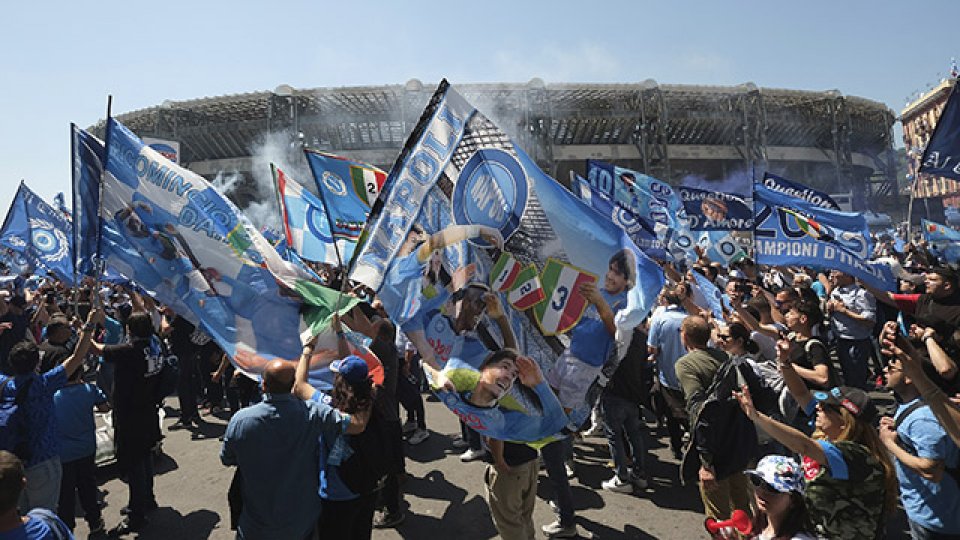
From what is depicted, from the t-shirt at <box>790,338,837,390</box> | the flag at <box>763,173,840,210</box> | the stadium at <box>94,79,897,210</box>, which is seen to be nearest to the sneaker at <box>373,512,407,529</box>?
the t-shirt at <box>790,338,837,390</box>

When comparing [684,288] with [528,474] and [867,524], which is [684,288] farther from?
[867,524]

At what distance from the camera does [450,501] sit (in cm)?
527

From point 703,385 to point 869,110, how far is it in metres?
60.3

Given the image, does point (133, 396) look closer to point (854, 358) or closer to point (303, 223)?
point (303, 223)

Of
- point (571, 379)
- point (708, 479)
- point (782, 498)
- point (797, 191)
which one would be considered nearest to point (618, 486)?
point (708, 479)

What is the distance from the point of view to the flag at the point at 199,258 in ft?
12.9

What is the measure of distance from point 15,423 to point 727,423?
4.95 meters

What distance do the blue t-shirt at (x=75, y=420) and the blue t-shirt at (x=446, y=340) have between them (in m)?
3.25

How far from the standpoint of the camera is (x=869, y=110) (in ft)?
163

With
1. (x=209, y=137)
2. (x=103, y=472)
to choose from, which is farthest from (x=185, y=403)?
(x=209, y=137)

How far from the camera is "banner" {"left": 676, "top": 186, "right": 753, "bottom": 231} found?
32.2ft

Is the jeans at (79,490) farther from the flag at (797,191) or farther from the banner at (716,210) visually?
the banner at (716,210)

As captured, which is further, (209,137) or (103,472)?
(209,137)

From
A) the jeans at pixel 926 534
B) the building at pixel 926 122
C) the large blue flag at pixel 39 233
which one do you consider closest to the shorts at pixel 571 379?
the jeans at pixel 926 534
